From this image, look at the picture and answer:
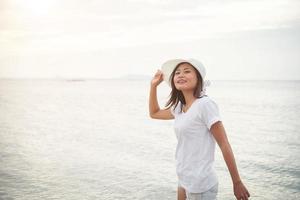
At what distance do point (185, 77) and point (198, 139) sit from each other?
521 mm

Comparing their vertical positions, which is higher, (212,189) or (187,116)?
(187,116)

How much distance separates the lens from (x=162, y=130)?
18609 mm

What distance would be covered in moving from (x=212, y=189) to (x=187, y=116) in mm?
595

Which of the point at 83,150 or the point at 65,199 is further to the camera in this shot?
the point at 83,150

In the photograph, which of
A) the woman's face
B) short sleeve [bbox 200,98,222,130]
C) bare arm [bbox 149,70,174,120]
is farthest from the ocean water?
short sleeve [bbox 200,98,222,130]

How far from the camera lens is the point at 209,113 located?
262cm

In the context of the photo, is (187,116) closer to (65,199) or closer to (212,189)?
(212,189)

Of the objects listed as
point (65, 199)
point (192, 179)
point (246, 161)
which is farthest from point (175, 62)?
point (246, 161)

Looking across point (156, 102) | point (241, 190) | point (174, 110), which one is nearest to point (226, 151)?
point (241, 190)

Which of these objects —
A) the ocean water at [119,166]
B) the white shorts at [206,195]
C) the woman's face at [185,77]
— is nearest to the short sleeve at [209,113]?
the woman's face at [185,77]

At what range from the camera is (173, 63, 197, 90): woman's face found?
2857mm

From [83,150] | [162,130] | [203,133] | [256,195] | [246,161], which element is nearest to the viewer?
[203,133]

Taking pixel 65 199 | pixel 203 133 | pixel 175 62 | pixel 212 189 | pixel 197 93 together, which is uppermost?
pixel 175 62

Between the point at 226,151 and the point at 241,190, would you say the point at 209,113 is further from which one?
the point at 241,190
